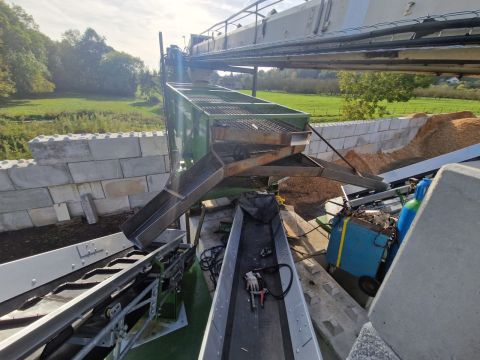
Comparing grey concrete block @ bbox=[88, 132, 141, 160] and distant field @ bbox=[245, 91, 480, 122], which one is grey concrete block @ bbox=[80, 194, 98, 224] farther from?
distant field @ bbox=[245, 91, 480, 122]

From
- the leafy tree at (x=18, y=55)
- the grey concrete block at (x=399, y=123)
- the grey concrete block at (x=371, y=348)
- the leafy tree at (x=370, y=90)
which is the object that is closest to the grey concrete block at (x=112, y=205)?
the grey concrete block at (x=371, y=348)

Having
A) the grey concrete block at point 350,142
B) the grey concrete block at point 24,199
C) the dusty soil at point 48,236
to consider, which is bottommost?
the dusty soil at point 48,236

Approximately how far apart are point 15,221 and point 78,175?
1400mm

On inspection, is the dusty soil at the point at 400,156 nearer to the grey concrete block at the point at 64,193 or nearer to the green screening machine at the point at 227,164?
the green screening machine at the point at 227,164

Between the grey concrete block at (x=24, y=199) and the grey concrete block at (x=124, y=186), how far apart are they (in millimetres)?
960

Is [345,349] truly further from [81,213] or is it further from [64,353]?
[81,213]

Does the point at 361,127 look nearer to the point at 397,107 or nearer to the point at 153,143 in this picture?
the point at 153,143

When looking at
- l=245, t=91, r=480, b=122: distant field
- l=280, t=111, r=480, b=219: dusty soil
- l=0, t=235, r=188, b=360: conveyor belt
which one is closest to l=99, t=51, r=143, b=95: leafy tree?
l=245, t=91, r=480, b=122: distant field

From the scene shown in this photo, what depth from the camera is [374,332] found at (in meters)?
1.04

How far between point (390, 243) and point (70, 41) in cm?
6081

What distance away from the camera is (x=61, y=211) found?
420 centimetres

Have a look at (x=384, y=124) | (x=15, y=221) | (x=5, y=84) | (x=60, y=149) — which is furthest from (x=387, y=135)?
(x=5, y=84)

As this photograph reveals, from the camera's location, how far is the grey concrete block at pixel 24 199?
381cm

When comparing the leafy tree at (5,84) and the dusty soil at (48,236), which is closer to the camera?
the dusty soil at (48,236)
